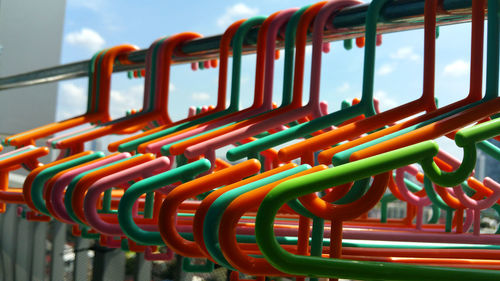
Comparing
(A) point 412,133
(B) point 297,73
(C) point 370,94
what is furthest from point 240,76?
(A) point 412,133

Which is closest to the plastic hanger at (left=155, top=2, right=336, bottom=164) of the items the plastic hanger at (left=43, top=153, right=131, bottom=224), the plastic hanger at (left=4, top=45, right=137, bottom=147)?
the plastic hanger at (left=43, top=153, right=131, bottom=224)

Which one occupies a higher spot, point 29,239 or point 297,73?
point 297,73

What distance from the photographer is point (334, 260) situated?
1.32 feet

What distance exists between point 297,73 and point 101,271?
0.84m

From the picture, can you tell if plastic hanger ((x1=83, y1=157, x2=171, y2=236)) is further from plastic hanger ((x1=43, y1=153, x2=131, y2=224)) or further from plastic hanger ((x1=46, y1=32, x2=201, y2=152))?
plastic hanger ((x1=46, y1=32, x2=201, y2=152))

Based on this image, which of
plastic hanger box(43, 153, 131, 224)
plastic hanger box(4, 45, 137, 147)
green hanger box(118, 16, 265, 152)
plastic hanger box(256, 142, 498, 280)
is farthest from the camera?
plastic hanger box(4, 45, 137, 147)

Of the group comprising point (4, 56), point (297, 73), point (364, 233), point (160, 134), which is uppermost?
point (4, 56)

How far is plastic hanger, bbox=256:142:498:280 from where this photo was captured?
0.39 m

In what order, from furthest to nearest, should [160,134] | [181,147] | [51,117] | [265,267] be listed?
[51,117] → [160,134] → [181,147] → [265,267]

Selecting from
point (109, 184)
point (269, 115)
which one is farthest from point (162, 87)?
point (109, 184)

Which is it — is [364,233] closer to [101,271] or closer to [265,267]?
[265,267]

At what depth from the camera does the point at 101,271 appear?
1405 millimetres

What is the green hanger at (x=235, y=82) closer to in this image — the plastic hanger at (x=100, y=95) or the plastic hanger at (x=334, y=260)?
the plastic hanger at (x=100, y=95)

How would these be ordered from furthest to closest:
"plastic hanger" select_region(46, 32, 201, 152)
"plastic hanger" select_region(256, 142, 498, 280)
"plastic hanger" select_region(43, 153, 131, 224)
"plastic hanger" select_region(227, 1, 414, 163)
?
"plastic hanger" select_region(46, 32, 201, 152), "plastic hanger" select_region(43, 153, 131, 224), "plastic hanger" select_region(227, 1, 414, 163), "plastic hanger" select_region(256, 142, 498, 280)
